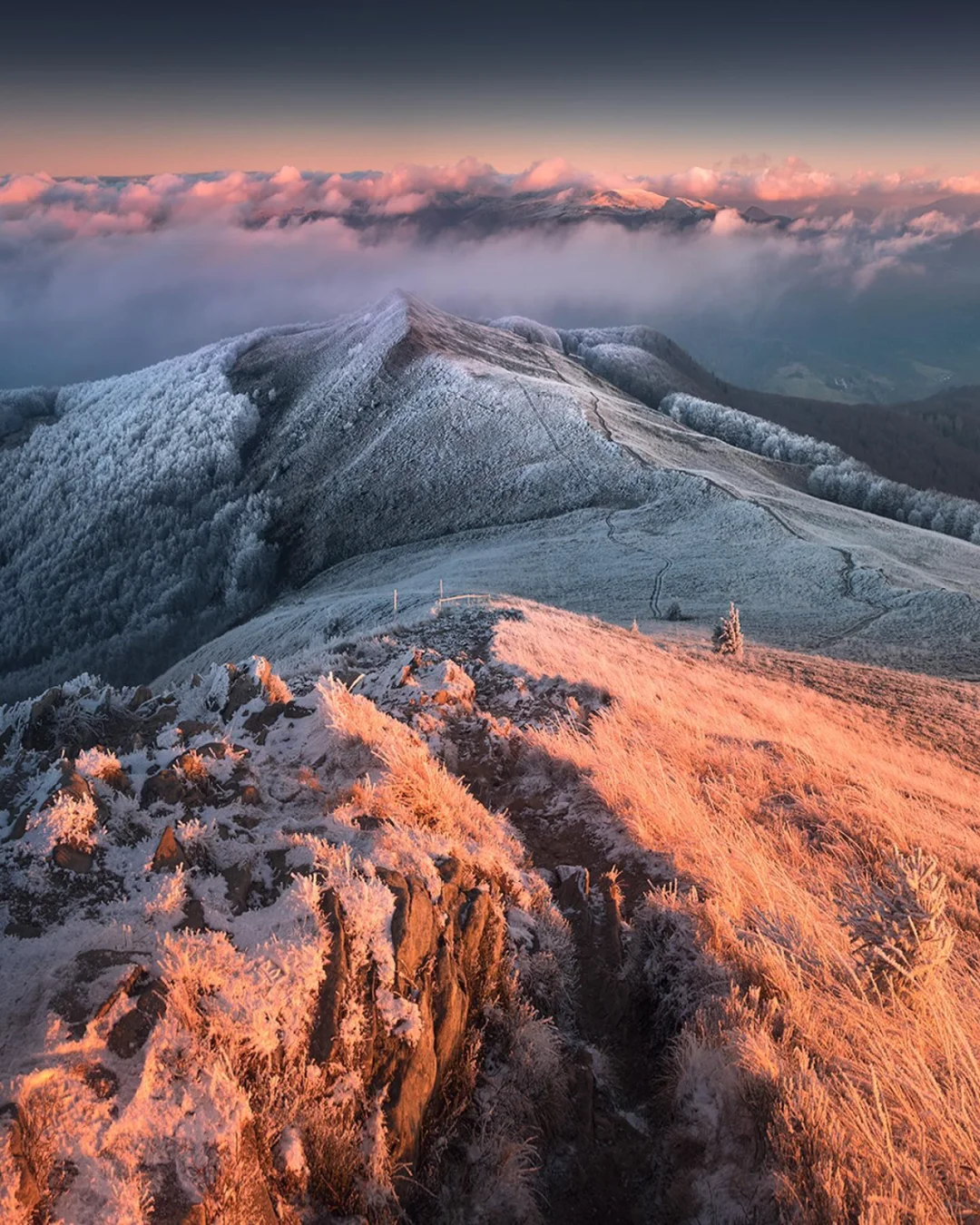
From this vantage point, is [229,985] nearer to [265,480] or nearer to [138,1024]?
[138,1024]

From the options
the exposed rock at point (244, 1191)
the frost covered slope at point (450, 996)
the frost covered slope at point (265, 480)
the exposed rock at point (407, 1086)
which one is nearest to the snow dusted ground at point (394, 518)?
the frost covered slope at point (265, 480)

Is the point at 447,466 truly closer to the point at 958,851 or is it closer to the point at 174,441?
the point at 174,441

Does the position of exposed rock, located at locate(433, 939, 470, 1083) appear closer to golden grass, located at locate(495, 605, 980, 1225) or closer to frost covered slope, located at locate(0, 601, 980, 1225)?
frost covered slope, located at locate(0, 601, 980, 1225)

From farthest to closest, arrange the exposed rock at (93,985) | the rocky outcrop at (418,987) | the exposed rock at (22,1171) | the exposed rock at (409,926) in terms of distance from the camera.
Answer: the exposed rock at (409,926) < the rocky outcrop at (418,987) < the exposed rock at (93,985) < the exposed rock at (22,1171)

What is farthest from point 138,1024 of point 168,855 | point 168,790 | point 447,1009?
point 168,790

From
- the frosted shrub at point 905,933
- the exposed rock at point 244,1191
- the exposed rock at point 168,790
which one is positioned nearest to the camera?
the exposed rock at point 244,1191

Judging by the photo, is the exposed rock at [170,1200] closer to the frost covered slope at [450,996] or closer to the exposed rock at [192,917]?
the frost covered slope at [450,996]

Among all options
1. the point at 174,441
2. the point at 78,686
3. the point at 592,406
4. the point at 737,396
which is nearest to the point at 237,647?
the point at 78,686
